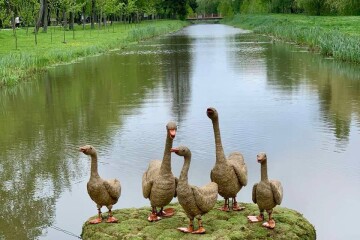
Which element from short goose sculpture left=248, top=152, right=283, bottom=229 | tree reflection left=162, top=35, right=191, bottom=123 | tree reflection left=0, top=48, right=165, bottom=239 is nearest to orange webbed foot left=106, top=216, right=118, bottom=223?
tree reflection left=0, top=48, right=165, bottom=239

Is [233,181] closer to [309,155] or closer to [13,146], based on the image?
[309,155]

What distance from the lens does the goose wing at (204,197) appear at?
267 inches

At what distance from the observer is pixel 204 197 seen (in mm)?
6828

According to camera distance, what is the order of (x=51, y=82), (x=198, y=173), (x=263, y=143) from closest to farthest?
(x=198, y=173), (x=263, y=143), (x=51, y=82)

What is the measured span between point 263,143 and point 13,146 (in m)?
6.08

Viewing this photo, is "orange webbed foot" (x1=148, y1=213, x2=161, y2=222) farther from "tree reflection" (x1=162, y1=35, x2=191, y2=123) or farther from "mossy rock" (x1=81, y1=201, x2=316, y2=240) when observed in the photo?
"tree reflection" (x1=162, y1=35, x2=191, y2=123)

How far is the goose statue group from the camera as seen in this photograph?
6828mm

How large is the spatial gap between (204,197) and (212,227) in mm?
643

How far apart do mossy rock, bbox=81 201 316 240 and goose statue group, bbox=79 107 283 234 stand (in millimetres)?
109

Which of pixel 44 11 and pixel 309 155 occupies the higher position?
pixel 44 11

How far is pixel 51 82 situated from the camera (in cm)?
2406

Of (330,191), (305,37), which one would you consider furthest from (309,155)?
(305,37)

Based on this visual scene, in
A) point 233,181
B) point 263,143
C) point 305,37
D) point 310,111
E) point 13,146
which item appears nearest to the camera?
point 233,181

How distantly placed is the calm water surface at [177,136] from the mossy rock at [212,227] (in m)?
0.78
